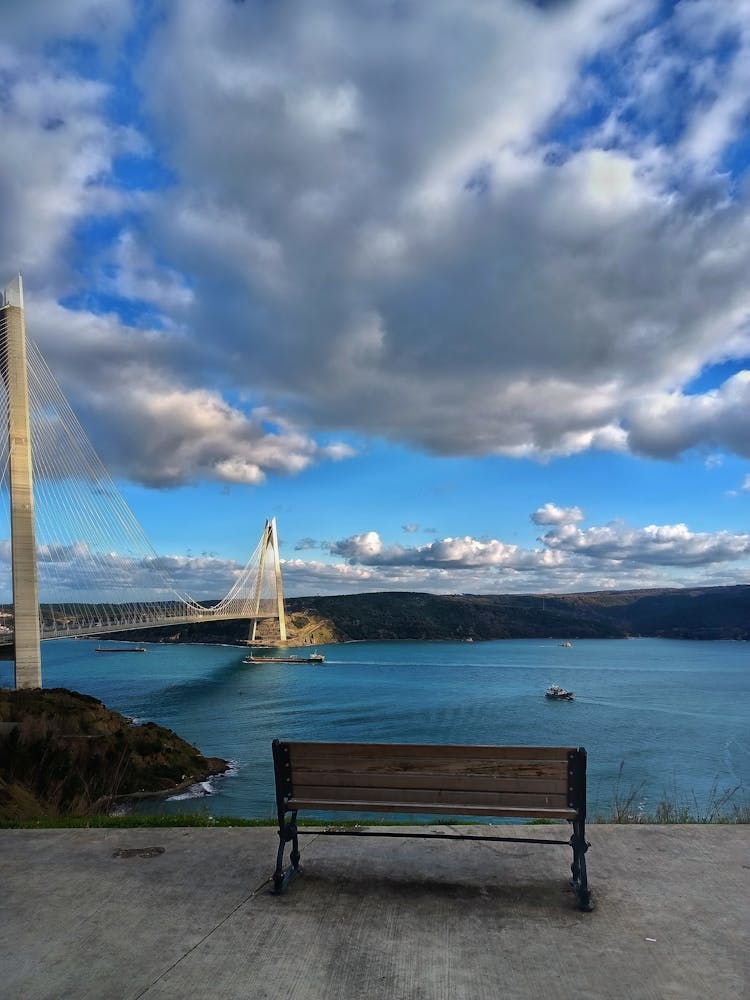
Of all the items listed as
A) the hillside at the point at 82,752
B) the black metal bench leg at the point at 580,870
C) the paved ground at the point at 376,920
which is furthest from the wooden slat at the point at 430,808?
the hillside at the point at 82,752

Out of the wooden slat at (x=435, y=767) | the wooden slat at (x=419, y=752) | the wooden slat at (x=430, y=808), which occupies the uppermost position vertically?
the wooden slat at (x=419, y=752)

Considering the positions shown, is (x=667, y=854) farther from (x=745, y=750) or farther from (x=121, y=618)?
(x=121, y=618)

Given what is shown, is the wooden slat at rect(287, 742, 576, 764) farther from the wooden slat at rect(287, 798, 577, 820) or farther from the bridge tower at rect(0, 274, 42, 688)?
the bridge tower at rect(0, 274, 42, 688)

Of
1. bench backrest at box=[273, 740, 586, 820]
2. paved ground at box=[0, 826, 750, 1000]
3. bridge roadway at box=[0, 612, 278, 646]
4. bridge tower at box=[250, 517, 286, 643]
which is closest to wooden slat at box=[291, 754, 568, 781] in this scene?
bench backrest at box=[273, 740, 586, 820]

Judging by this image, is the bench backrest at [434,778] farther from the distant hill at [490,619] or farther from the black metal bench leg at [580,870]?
the distant hill at [490,619]

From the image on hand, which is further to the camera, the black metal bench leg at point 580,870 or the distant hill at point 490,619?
the distant hill at point 490,619

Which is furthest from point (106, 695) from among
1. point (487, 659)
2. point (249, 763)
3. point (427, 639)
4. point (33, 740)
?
point (427, 639)
